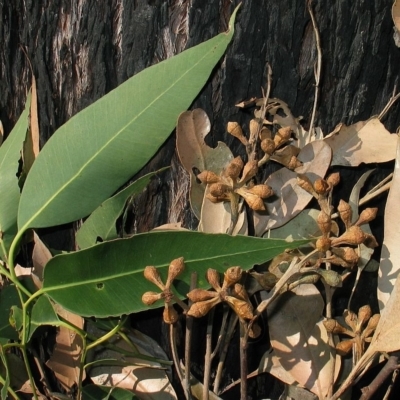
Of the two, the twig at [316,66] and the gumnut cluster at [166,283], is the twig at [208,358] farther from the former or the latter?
the twig at [316,66]

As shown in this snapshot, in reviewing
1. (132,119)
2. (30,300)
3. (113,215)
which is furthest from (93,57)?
(30,300)

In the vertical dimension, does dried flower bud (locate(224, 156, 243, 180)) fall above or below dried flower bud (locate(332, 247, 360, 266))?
above

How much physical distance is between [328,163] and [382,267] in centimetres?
15

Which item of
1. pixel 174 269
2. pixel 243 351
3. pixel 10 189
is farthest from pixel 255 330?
pixel 10 189

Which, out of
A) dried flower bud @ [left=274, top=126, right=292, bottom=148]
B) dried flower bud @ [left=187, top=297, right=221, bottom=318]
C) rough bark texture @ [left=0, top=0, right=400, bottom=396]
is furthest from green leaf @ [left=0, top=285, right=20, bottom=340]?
dried flower bud @ [left=274, top=126, right=292, bottom=148]

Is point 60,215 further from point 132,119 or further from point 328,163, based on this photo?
point 328,163

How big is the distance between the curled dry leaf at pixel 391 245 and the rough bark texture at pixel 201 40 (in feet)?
0.32

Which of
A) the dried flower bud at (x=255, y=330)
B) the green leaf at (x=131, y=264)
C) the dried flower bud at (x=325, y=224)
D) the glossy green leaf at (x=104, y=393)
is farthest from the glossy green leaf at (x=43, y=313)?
the dried flower bud at (x=325, y=224)

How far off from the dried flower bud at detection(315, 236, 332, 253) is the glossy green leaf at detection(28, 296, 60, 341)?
33cm

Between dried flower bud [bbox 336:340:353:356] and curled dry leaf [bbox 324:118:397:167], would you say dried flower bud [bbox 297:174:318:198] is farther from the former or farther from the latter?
dried flower bud [bbox 336:340:353:356]

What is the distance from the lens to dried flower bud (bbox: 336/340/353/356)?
712 mm

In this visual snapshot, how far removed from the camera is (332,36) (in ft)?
2.39

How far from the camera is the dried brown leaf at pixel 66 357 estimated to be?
2.68 feet

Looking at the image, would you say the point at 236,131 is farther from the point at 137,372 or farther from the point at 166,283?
the point at 137,372
